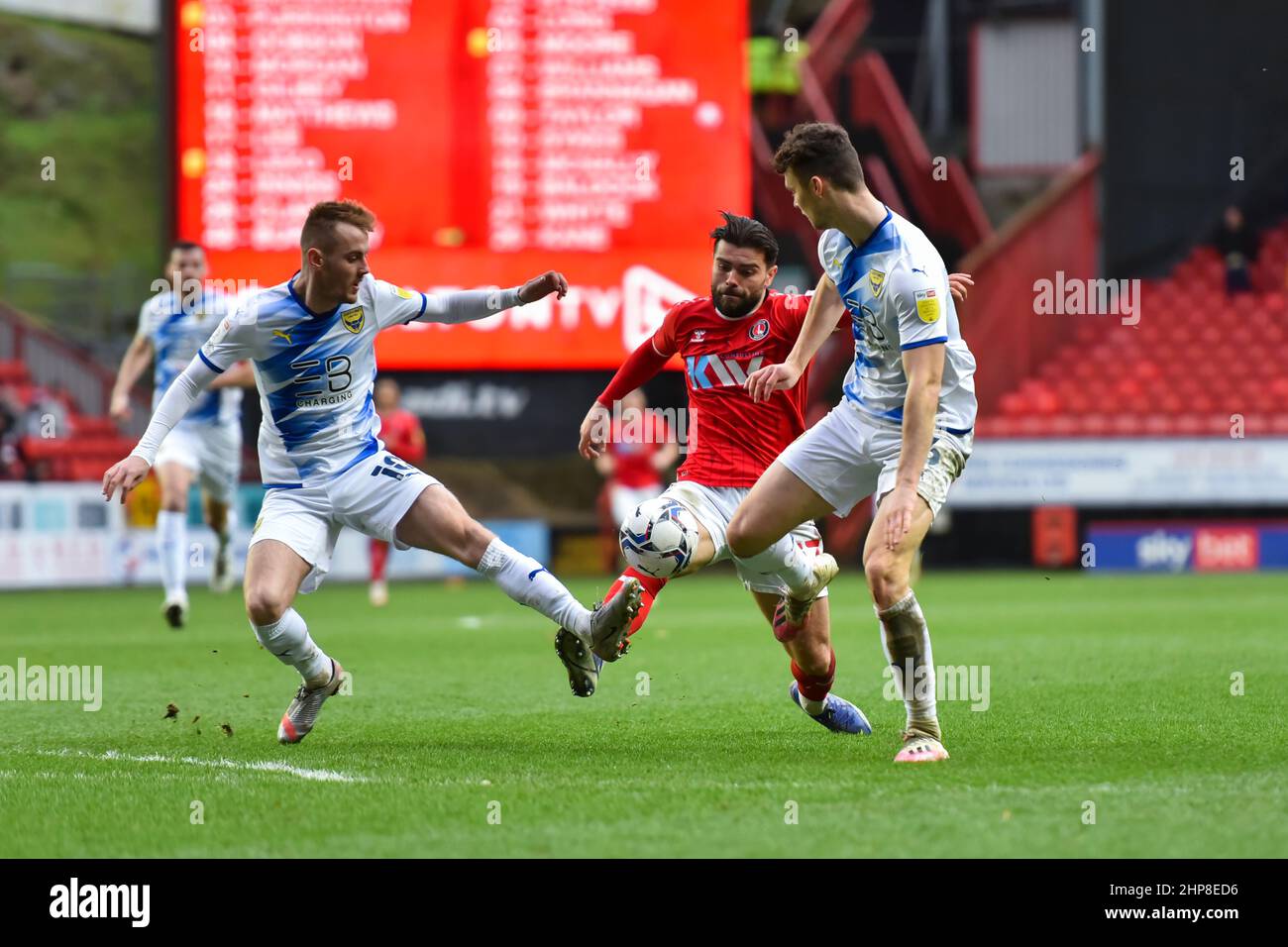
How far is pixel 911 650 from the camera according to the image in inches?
232

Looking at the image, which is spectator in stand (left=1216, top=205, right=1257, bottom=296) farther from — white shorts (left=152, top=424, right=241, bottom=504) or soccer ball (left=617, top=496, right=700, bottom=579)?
soccer ball (left=617, top=496, right=700, bottom=579)

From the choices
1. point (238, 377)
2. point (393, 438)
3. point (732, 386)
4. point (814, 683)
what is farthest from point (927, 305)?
point (393, 438)

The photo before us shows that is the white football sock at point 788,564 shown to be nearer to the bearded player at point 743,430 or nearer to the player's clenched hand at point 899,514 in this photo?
the bearded player at point 743,430

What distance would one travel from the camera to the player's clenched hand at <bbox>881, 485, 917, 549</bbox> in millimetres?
5547

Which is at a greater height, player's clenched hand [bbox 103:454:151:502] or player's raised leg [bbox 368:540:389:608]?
player's clenched hand [bbox 103:454:151:502]

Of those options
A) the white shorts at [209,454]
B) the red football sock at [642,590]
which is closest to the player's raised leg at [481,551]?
the red football sock at [642,590]

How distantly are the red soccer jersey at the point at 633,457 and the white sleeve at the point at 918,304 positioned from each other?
527 inches

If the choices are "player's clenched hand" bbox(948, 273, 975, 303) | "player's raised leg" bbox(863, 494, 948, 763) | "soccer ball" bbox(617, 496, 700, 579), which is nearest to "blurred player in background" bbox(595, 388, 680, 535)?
"soccer ball" bbox(617, 496, 700, 579)

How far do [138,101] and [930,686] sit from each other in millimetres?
29279

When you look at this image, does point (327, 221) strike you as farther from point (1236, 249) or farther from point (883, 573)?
point (1236, 249)

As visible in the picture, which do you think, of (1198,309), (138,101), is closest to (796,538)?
(1198,309)

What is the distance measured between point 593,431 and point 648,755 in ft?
4.55

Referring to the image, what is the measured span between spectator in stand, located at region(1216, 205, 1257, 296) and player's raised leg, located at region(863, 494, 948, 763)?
18.9 m
